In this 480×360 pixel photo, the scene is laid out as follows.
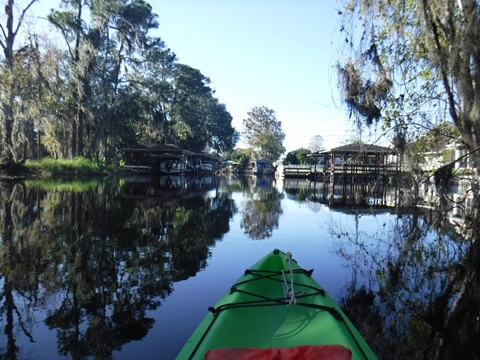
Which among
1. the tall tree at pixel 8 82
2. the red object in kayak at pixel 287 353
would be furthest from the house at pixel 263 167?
the red object in kayak at pixel 287 353

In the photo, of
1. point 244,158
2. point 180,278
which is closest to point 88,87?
point 180,278

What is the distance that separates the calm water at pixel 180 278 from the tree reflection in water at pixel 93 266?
2cm

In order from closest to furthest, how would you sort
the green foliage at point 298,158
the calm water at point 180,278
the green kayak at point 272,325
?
1. the green kayak at point 272,325
2. the calm water at point 180,278
3. the green foliage at point 298,158

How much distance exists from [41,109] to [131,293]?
2443 cm

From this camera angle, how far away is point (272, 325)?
357 cm

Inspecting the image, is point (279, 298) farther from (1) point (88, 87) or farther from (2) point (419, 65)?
(1) point (88, 87)

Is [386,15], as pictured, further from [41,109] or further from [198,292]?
[41,109]

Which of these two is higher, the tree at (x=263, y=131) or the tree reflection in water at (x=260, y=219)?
the tree at (x=263, y=131)

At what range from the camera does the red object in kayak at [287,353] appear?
2.77m

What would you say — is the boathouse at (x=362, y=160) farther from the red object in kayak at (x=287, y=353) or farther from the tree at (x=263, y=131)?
the tree at (x=263, y=131)

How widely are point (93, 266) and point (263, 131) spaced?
71.9 m

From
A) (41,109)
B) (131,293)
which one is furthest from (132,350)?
(41,109)

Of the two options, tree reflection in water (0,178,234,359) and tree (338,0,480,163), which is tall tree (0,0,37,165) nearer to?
tree reflection in water (0,178,234,359)

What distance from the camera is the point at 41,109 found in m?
25.9
